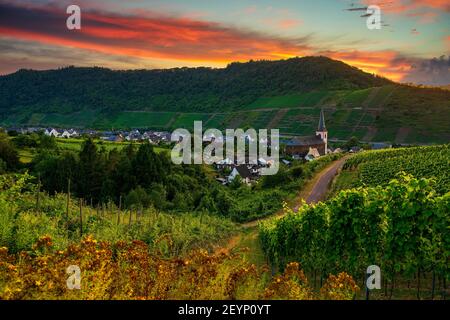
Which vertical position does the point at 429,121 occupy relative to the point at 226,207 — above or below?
above

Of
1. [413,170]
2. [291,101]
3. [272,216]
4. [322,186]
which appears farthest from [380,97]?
[272,216]

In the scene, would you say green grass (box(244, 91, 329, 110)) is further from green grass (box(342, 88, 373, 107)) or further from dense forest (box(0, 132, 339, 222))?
dense forest (box(0, 132, 339, 222))

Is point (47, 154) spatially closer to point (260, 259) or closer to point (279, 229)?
point (260, 259)

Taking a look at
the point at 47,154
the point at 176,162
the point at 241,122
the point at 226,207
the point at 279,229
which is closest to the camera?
the point at 279,229

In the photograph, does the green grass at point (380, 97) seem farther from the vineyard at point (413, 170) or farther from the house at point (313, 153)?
the vineyard at point (413, 170)

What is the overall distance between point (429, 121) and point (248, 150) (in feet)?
193

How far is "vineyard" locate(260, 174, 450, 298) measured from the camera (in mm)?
11461

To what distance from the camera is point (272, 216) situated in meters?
43.5

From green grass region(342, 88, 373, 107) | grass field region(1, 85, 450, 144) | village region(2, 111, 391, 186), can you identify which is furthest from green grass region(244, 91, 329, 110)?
village region(2, 111, 391, 186)

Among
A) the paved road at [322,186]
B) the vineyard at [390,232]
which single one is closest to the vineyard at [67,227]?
the vineyard at [390,232]

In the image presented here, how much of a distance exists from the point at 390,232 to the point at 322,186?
43.8m

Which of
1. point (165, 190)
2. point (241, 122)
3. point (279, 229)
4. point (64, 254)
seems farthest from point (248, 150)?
point (64, 254)

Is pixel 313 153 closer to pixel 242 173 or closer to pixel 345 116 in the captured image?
pixel 242 173
